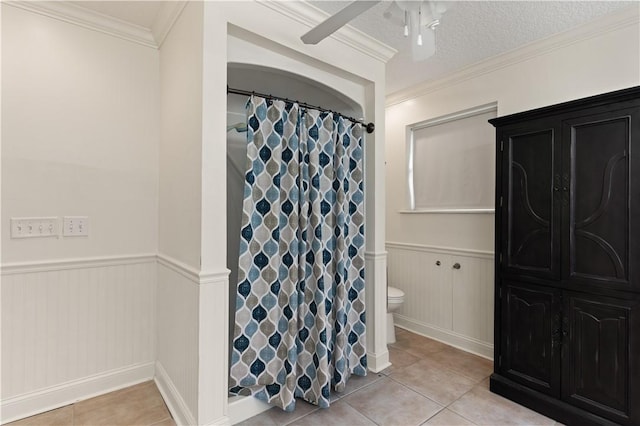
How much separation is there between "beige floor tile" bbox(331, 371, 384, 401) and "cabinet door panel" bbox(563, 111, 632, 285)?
148 cm

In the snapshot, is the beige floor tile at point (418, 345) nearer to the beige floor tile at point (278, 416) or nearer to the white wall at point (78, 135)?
the beige floor tile at point (278, 416)

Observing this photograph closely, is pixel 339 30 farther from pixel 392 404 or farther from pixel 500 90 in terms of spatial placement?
pixel 392 404

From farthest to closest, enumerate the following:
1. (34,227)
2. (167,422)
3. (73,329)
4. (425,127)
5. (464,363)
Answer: (425,127) → (464,363) → (73,329) → (34,227) → (167,422)

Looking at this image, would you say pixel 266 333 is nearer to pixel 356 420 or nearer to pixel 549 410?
pixel 356 420

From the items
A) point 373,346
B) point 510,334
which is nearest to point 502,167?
point 510,334

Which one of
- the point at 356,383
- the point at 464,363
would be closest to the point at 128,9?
the point at 356,383

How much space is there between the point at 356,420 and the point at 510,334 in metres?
1.18

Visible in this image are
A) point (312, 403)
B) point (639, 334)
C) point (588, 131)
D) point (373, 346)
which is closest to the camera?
point (639, 334)

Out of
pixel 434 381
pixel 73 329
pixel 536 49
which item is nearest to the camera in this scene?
pixel 73 329

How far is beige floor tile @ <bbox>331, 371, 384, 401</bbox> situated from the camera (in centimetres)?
220

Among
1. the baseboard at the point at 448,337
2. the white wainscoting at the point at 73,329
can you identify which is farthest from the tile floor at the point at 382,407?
the baseboard at the point at 448,337

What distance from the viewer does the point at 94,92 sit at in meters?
2.21

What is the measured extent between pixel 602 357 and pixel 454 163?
1.87m

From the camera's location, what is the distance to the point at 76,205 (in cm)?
215
